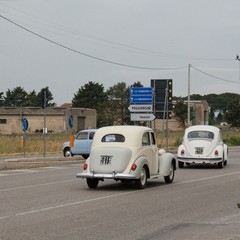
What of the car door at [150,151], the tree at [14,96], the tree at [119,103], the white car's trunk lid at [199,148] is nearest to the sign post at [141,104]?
the white car's trunk lid at [199,148]

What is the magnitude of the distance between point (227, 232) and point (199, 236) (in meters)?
0.62

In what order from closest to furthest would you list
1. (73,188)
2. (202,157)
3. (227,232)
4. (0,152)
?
(227,232) < (73,188) < (202,157) < (0,152)

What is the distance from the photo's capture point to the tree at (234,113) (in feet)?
440

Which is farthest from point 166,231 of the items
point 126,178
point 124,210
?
point 126,178

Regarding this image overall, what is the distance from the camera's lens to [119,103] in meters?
109

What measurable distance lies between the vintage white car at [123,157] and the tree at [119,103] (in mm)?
86568

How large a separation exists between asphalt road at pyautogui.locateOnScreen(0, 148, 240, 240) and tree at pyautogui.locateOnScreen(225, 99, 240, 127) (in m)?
118

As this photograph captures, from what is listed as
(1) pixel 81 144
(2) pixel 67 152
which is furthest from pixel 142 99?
(1) pixel 81 144

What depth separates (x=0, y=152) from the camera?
40094 mm

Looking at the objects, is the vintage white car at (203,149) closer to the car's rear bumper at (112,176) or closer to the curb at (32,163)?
the curb at (32,163)

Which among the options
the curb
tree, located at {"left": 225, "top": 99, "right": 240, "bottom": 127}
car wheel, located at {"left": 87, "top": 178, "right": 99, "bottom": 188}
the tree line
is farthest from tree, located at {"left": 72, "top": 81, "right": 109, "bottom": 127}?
car wheel, located at {"left": 87, "top": 178, "right": 99, "bottom": 188}

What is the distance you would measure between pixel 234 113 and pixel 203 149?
115 m

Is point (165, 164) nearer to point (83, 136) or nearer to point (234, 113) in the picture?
point (83, 136)

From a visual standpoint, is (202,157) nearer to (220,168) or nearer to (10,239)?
(220,168)
